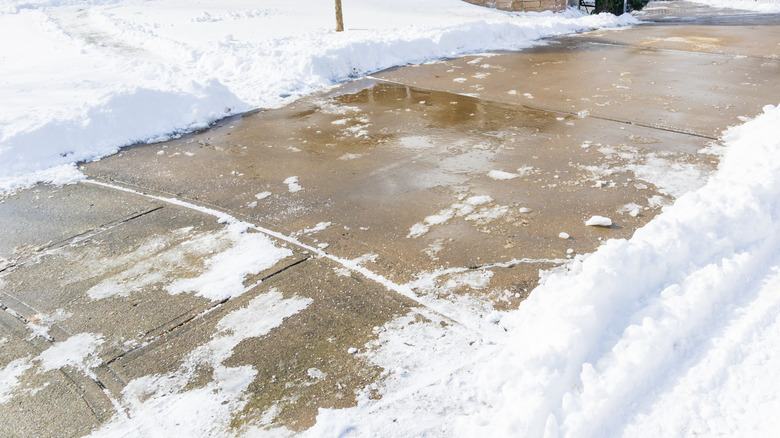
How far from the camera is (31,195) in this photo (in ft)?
16.5

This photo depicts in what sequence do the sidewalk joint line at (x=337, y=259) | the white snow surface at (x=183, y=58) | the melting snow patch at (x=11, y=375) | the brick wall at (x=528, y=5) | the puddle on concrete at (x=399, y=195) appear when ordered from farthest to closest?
the brick wall at (x=528, y=5), the white snow surface at (x=183, y=58), the sidewalk joint line at (x=337, y=259), the puddle on concrete at (x=399, y=195), the melting snow patch at (x=11, y=375)

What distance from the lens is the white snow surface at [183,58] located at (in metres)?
6.24

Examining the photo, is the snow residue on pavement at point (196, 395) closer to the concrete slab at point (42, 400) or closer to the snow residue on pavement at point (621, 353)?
the concrete slab at point (42, 400)

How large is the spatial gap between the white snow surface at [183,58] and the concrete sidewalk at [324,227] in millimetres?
599

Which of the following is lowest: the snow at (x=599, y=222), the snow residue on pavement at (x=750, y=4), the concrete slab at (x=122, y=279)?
the concrete slab at (x=122, y=279)

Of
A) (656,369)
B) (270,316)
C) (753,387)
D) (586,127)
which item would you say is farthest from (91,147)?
(753,387)

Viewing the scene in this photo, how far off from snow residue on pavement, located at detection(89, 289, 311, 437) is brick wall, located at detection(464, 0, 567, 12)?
17.6 metres

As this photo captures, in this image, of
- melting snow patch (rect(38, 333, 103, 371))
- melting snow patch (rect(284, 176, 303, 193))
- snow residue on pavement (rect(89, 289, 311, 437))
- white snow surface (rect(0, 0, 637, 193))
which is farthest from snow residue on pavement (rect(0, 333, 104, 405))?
white snow surface (rect(0, 0, 637, 193))

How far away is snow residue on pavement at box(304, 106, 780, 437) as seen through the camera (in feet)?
7.19

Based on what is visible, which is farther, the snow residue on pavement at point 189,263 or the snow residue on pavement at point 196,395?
the snow residue on pavement at point 189,263

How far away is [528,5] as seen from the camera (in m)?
17.8

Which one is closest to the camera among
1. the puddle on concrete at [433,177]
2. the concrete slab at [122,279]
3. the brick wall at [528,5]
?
the concrete slab at [122,279]

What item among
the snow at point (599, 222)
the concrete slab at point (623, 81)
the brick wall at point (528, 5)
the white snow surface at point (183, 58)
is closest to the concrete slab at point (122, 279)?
the white snow surface at point (183, 58)

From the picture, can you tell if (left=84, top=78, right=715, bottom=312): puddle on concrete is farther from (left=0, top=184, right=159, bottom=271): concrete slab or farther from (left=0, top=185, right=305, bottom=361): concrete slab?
(left=0, top=185, right=305, bottom=361): concrete slab
